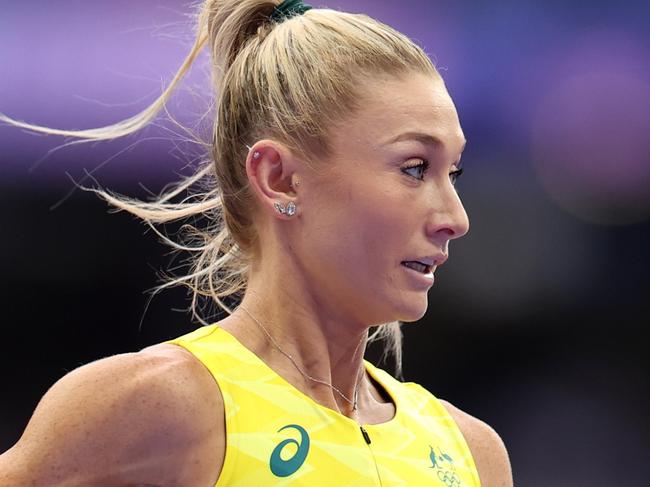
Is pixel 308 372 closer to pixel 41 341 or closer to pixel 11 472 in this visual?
pixel 11 472

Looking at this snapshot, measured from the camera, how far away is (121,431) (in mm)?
1570

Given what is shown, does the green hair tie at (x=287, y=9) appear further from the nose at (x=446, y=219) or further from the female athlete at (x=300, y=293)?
the nose at (x=446, y=219)

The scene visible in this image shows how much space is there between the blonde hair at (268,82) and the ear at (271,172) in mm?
24

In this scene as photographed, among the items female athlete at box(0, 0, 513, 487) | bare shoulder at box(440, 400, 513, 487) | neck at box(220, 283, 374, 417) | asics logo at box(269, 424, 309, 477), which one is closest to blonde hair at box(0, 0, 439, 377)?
female athlete at box(0, 0, 513, 487)

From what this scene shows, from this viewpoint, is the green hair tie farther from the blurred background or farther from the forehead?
the blurred background

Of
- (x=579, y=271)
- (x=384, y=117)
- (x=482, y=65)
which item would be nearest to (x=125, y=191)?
(x=482, y=65)

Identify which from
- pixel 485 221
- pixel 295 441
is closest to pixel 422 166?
pixel 295 441

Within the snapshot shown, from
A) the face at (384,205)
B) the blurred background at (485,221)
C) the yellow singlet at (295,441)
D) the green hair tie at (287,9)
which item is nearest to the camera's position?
the yellow singlet at (295,441)

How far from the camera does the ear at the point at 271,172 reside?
186 cm

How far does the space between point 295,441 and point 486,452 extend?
552mm

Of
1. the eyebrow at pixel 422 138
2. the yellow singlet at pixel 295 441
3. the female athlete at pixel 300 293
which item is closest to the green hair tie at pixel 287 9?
the female athlete at pixel 300 293

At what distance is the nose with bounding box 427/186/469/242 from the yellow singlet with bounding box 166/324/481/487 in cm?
38

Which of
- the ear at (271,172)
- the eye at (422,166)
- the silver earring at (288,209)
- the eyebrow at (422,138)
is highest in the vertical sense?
the eyebrow at (422,138)

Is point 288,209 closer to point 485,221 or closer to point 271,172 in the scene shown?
point 271,172
